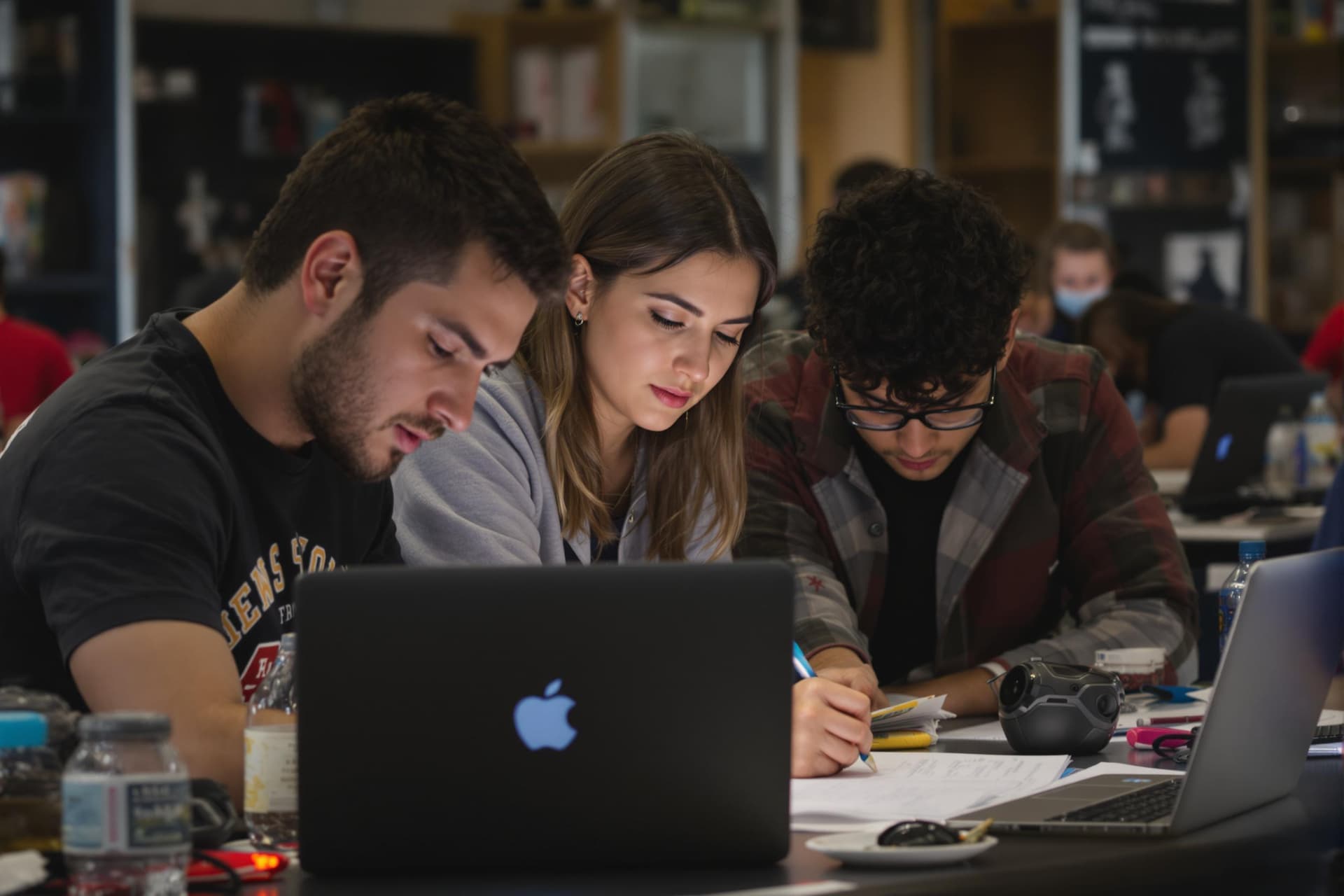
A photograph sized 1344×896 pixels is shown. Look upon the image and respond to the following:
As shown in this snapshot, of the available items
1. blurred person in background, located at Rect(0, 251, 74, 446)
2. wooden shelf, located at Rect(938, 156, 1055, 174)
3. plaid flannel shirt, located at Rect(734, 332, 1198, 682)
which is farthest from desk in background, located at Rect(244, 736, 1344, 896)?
wooden shelf, located at Rect(938, 156, 1055, 174)

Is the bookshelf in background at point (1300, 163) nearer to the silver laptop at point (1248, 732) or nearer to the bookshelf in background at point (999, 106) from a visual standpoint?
the bookshelf in background at point (999, 106)

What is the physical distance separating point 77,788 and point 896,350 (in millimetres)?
1206

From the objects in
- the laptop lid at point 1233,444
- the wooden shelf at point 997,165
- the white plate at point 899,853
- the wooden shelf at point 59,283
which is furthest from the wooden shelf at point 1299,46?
the white plate at point 899,853

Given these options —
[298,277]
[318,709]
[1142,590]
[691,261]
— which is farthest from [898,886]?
[1142,590]

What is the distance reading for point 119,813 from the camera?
1080 millimetres

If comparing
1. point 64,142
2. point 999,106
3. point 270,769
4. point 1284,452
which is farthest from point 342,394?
point 999,106

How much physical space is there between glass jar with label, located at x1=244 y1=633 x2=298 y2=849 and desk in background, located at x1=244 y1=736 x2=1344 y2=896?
2.9 inches

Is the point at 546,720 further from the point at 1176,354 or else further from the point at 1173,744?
the point at 1176,354

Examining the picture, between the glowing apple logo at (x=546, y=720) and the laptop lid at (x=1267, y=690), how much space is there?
0.47 meters

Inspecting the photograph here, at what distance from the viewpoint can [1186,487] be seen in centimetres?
397

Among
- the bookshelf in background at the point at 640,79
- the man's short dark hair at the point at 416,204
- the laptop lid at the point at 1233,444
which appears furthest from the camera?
the bookshelf in background at the point at 640,79

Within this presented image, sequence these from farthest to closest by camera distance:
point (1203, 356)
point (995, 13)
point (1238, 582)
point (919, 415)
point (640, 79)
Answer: point (995, 13), point (640, 79), point (1203, 356), point (919, 415), point (1238, 582)

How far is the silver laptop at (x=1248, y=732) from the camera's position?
4.26 ft

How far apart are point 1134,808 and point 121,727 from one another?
77 centimetres
